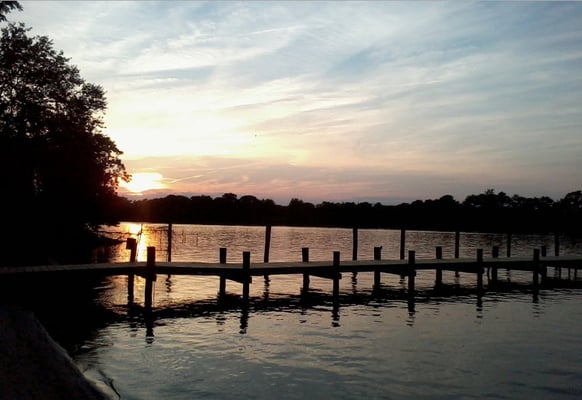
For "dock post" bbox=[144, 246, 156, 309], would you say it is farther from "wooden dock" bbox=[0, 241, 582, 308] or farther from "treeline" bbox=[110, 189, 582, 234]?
"treeline" bbox=[110, 189, 582, 234]

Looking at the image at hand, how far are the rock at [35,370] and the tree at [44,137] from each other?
21.6 meters

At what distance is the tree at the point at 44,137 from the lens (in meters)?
34.6

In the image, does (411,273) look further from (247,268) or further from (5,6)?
(5,6)

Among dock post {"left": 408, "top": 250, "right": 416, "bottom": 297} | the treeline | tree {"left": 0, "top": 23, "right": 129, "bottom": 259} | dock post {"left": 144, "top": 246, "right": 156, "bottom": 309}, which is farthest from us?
the treeline

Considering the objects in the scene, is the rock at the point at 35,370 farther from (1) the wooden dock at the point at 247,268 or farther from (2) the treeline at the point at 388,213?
(2) the treeline at the point at 388,213

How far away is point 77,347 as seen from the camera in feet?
50.3

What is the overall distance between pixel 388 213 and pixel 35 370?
5566 inches

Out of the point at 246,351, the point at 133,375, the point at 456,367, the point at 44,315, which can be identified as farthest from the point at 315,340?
the point at 44,315

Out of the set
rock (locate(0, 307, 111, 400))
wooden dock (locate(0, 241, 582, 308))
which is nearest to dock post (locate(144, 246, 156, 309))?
wooden dock (locate(0, 241, 582, 308))

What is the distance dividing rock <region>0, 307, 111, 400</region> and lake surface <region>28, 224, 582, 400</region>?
3.12 ft

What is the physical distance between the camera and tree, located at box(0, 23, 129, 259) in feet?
113

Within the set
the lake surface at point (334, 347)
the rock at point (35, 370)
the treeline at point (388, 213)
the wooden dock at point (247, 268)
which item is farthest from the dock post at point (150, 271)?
the treeline at point (388, 213)

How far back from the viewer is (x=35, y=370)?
10.6m

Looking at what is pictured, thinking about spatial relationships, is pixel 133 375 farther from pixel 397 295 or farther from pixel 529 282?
pixel 529 282
